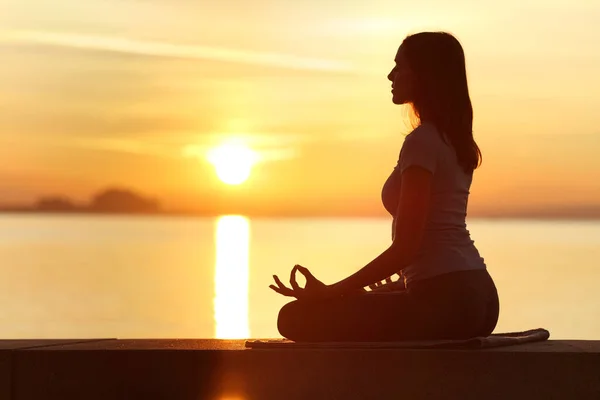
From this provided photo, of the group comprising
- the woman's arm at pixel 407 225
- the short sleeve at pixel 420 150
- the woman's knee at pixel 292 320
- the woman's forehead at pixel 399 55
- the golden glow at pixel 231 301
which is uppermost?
the golden glow at pixel 231 301

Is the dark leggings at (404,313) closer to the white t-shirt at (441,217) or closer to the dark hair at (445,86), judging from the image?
the white t-shirt at (441,217)

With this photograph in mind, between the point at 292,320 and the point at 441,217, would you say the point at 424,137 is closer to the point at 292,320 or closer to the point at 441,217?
the point at 441,217

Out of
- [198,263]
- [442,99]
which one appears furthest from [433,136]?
[198,263]

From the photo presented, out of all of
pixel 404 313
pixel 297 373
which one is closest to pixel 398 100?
pixel 404 313

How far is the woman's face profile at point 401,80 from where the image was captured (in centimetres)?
666

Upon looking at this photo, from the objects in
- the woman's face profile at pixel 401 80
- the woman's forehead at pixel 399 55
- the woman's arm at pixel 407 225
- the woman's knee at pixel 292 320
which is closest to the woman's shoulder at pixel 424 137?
the woman's arm at pixel 407 225

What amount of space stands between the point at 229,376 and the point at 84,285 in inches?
1075

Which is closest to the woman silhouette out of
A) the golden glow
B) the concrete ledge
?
the concrete ledge

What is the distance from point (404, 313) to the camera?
6523 mm

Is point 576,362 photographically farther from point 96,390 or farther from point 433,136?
point 96,390

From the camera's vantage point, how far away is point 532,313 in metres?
25.2

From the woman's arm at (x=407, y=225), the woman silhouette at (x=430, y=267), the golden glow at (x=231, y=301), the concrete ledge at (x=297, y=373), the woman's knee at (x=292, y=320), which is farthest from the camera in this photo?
the golden glow at (x=231, y=301)

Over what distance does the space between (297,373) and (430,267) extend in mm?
999

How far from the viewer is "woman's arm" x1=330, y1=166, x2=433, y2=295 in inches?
249
